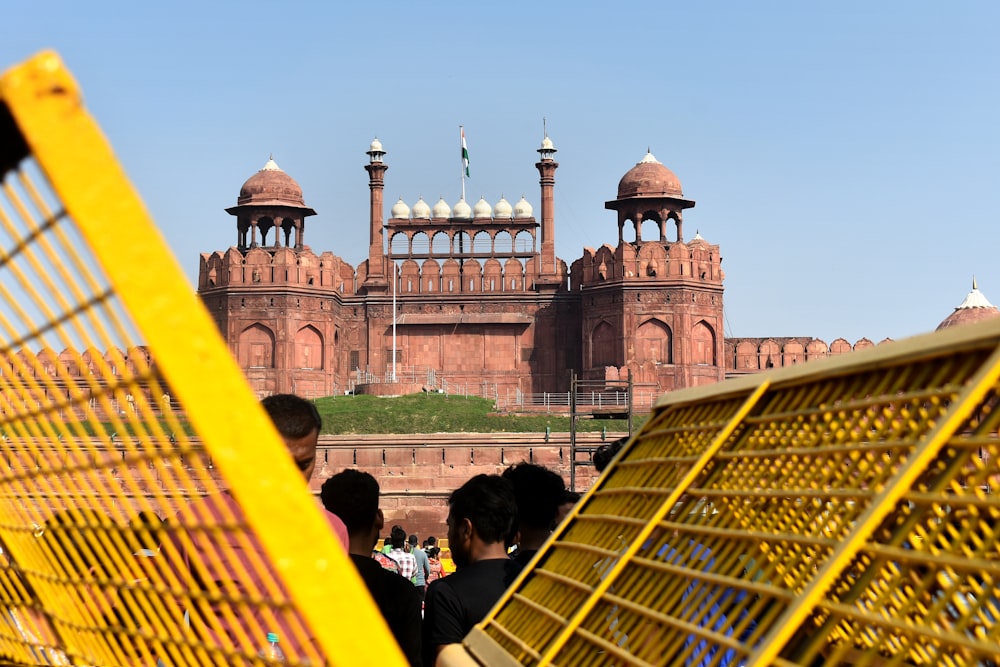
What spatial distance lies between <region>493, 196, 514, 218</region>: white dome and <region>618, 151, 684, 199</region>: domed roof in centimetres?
350

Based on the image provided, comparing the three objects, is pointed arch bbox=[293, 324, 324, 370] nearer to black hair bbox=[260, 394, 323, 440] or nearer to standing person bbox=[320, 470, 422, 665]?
standing person bbox=[320, 470, 422, 665]

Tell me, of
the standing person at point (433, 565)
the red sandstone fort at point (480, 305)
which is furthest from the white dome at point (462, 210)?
the standing person at point (433, 565)

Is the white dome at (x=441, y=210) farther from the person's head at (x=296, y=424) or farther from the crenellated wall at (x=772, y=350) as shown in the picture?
the person's head at (x=296, y=424)

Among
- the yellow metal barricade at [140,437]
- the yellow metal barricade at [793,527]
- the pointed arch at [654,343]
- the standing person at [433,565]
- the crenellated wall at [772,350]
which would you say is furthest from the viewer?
the crenellated wall at [772,350]

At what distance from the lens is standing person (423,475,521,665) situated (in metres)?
2.79

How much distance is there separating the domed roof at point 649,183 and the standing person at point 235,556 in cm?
2712

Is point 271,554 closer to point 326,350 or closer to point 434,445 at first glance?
point 434,445

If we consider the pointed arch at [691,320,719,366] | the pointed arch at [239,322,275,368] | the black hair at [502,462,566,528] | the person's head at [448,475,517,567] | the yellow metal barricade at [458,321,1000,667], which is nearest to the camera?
the yellow metal barricade at [458,321,1000,667]

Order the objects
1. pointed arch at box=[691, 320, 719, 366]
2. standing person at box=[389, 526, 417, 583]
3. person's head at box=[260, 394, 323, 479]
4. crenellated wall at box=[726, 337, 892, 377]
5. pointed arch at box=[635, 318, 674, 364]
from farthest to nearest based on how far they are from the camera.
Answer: crenellated wall at box=[726, 337, 892, 377] → pointed arch at box=[691, 320, 719, 366] → pointed arch at box=[635, 318, 674, 364] → standing person at box=[389, 526, 417, 583] → person's head at box=[260, 394, 323, 479]

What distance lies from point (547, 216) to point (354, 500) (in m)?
28.0

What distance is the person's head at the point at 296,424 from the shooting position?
2389mm

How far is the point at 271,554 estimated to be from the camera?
71cm

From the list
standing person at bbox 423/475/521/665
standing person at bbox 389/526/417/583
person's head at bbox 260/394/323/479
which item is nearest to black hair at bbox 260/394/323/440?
person's head at bbox 260/394/323/479

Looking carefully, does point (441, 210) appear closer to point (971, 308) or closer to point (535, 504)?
point (971, 308)
